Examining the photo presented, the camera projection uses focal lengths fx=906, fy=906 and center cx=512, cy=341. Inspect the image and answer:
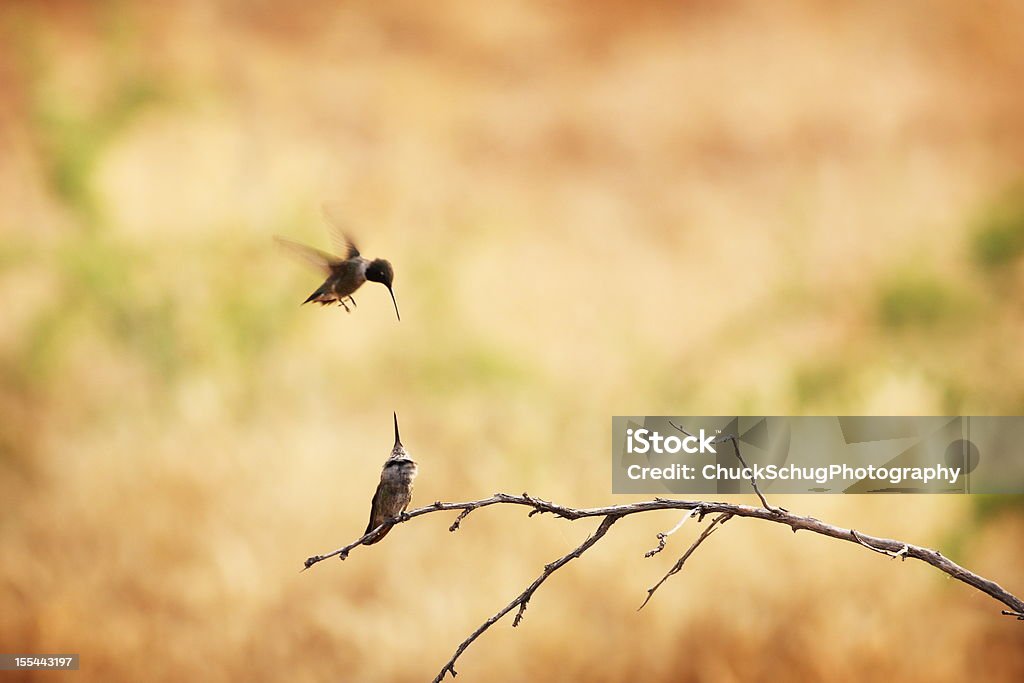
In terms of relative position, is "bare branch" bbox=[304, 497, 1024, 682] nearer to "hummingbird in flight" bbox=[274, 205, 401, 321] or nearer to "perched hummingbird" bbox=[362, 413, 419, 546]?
"perched hummingbird" bbox=[362, 413, 419, 546]

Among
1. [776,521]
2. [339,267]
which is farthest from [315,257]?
[776,521]

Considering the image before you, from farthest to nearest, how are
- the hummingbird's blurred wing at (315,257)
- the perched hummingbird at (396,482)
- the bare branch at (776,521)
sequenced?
the hummingbird's blurred wing at (315,257) → the perched hummingbird at (396,482) → the bare branch at (776,521)

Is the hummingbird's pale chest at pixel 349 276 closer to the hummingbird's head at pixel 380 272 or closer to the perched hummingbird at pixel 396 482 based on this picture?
the hummingbird's head at pixel 380 272

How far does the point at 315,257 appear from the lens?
106cm

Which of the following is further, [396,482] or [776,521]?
[396,482]

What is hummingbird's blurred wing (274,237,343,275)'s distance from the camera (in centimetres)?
102

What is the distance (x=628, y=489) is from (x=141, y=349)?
132cm

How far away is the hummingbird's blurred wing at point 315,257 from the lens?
1.02m

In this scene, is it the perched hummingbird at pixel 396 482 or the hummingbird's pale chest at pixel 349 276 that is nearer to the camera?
the perched hummingbird at pixel 396 482

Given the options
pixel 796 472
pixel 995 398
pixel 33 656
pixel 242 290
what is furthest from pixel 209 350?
pixel 995 398

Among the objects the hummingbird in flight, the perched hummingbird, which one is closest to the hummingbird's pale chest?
the hummingbird in flight

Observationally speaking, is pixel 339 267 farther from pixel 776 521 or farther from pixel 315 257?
pixel 776 521

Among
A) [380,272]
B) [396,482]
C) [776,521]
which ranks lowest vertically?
[776,521]

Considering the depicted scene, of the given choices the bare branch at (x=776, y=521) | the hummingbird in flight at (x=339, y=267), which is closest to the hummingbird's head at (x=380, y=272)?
the hummingbird in flight at (x=339, y=267)
